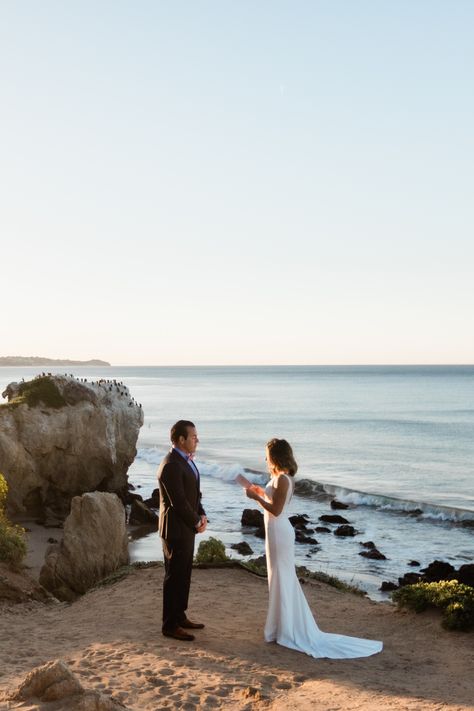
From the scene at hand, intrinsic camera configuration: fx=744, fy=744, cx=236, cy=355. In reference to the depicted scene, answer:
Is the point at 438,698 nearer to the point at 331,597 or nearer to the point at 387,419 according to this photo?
the point at 331,597

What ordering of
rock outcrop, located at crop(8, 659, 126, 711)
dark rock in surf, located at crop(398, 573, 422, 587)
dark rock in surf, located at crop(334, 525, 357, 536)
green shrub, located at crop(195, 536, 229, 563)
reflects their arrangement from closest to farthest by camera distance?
rock outcrop, located at crop(8, 659, 126, 711)
green shrub, located at crop(195, 536, 229, 563)
dark rock in surf, located at crop(398, 573, 422, 587)
dark rock in surf, located at crop(334, 525, 357, 536)

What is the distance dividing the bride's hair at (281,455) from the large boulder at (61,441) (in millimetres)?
19764

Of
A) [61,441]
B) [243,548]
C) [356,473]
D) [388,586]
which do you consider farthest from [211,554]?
[356,473]

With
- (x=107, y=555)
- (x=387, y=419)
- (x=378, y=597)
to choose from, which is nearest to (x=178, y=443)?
(x=107, y=555)

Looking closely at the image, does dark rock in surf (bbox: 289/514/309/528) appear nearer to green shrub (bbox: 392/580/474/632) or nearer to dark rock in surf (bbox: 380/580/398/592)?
dark rock in surf (bbox: 380/580/398/592)

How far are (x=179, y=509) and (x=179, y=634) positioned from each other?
1.88 m

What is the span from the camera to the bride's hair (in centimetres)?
993

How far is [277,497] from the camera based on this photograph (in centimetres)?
995

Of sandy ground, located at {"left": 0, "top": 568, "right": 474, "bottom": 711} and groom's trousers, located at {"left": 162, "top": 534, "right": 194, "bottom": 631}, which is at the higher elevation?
groom's trousers, located at {"left": 162, "top": 534, "right": 194, "bottom": 631}

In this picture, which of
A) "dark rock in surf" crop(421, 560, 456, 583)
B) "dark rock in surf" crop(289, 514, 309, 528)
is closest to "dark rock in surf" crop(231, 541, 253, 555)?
"dark rock in surf" crop(289, 514, 309, 528)

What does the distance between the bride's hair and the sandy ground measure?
8.16 ft

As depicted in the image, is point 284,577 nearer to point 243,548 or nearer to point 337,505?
point 243,548

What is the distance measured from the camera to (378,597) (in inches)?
795

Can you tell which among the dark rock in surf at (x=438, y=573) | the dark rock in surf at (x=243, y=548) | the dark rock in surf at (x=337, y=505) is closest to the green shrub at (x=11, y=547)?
the dark rock in surf at (x=243, y=548)
